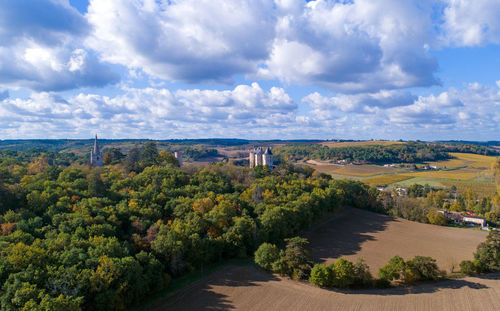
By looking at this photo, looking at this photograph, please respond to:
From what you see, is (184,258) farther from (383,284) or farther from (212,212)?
(383,284)

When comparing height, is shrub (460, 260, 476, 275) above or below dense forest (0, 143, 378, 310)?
below

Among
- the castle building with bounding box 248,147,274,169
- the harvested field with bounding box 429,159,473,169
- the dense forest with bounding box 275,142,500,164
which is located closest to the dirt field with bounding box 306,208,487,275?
the castle building with bounding box 248,147,274,169

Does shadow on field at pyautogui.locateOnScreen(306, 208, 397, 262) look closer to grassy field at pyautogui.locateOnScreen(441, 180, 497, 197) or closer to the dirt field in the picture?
the dirt field

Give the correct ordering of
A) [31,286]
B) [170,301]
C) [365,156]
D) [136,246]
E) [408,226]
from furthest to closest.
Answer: [365,156]
[408,226]
[136,246]
[170,301]
[31,286]

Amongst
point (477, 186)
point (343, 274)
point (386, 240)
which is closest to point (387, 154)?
point (477, 186)

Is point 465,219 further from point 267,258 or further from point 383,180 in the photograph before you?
point 267,258

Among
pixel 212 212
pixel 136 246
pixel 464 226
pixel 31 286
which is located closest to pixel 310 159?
pixel 464 226
